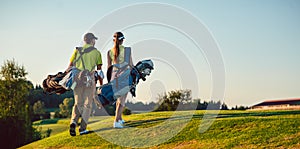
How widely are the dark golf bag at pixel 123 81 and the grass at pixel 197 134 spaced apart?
281 cm

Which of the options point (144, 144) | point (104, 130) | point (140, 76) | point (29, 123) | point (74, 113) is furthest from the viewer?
point (29, 123)

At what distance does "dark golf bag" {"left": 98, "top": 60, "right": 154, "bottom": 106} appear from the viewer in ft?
34.4

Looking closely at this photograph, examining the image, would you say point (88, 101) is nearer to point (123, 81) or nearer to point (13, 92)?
point (123, 81)

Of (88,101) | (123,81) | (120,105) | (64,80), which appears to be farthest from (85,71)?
(120,105)

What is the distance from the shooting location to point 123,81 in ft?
35.7

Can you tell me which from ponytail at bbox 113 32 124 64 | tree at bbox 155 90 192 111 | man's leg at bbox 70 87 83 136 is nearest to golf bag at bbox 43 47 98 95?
man's leg at bbox 70 87 83 136

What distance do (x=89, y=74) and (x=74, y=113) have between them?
147 centimetres

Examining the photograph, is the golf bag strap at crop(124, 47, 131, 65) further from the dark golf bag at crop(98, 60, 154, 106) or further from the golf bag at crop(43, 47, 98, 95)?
the golf bag at crop(43, 47, 98, 95)

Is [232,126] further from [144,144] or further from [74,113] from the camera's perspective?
Answer: [74,113]

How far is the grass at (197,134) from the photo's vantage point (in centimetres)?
1199

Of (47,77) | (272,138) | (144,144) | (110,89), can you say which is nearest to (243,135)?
(272,138)

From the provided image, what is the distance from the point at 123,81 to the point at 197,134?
381 centimetres

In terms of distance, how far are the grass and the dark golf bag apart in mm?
2808

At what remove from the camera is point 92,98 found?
11.9 metres
